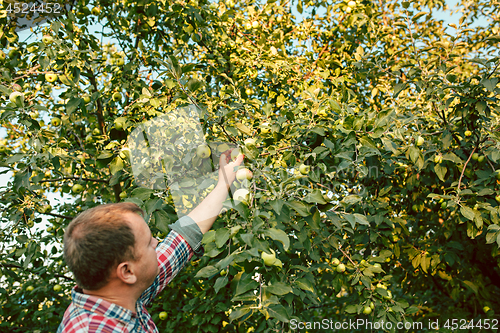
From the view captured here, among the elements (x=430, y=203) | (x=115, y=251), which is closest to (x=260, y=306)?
(x=115, y=251)

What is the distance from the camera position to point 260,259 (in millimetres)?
1184

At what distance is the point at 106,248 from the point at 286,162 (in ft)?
3.85

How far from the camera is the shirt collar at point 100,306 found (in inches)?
42.9

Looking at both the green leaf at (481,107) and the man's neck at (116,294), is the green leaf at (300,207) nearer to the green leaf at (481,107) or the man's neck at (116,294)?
the man's neck at (116,294)

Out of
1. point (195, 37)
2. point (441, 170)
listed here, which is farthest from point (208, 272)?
point (195, 37)

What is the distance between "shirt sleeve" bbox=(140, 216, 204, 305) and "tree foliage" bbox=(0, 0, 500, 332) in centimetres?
11

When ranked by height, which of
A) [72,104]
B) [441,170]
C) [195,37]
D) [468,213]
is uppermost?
[195,37]

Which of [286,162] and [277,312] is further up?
[286,162]

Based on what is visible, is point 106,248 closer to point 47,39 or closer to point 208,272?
point 208,272

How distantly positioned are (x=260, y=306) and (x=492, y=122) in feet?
5.86

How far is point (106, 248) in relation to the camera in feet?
3.61

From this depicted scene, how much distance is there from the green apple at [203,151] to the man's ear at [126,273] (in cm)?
74

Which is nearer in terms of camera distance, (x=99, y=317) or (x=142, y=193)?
(x=99, y=317)

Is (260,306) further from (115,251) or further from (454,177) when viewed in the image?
(454,177)
